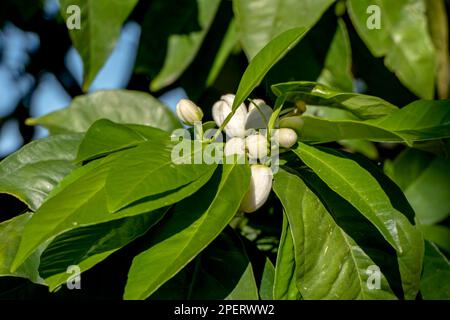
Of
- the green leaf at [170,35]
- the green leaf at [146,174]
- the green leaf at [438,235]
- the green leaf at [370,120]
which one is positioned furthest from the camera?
the green leaf at [438,235]

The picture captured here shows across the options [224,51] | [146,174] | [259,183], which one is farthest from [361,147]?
[146,174]

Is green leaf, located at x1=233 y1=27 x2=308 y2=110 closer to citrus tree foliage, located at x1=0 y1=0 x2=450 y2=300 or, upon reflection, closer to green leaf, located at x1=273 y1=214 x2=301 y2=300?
citrus tree foliage, located at x1=0 y1=0 x2=450 y2=300

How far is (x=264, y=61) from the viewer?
0.84 m

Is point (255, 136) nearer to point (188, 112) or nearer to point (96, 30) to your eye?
point (188, 112)

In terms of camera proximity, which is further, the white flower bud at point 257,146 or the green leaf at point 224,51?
the green leaf at point 224,51

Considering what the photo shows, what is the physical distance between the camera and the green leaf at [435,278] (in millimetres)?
1040

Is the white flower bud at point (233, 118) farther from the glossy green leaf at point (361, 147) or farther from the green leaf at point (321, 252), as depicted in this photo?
the glossy green leaf at point (361, 147)

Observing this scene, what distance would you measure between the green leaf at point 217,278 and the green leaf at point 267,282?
0.16 feet

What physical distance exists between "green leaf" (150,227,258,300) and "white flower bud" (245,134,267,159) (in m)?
0.16

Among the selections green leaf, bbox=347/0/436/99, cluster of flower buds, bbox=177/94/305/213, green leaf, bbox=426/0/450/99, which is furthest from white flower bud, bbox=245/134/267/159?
green leaf, bbox=426/0/450/99

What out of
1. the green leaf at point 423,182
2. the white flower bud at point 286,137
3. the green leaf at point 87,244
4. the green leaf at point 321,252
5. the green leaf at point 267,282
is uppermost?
the white flower bud at point 286,137

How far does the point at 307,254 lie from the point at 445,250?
0.66 m

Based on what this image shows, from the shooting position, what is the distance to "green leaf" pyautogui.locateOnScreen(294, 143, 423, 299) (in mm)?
827

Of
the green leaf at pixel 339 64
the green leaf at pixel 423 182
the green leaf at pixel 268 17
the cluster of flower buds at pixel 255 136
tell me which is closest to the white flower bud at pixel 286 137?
the cluster of flower buds at pixel 255 136
